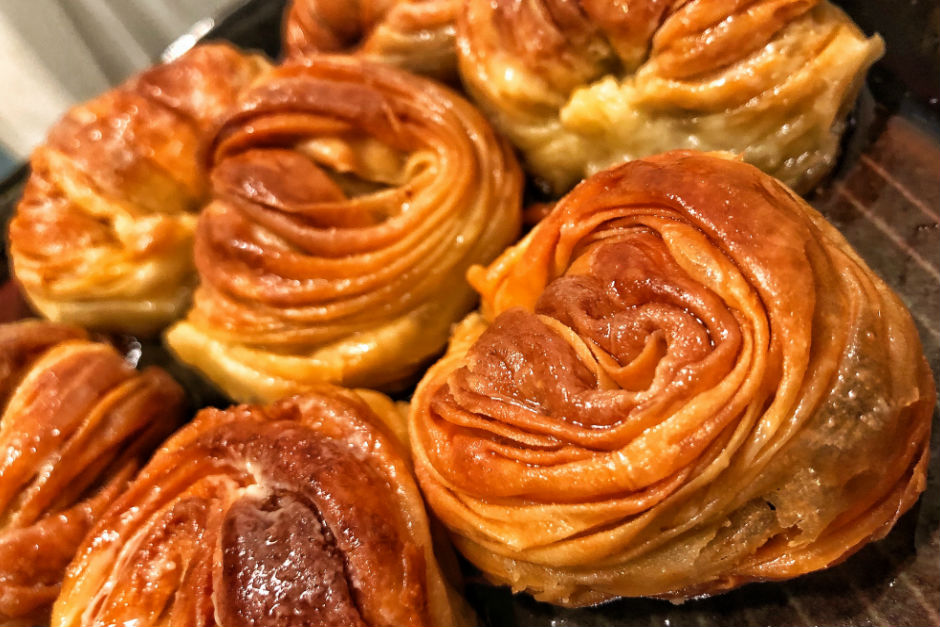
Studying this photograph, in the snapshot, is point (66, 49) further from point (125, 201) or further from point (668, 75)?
point (668, 75)

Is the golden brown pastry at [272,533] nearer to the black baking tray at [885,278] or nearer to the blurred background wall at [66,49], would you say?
the black baking tray at [885,278]

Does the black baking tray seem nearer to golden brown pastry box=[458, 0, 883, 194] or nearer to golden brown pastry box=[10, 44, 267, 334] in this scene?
golden brown pastry box=[458, 0, 883, 194]

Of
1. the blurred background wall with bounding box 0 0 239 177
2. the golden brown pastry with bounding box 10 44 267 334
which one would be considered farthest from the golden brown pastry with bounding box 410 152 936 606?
the blurred background wall with bounding box 0 0 239 177

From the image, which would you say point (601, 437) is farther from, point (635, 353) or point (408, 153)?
point (408, 153)

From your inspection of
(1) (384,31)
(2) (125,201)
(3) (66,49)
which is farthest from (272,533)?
(3) (66,49)

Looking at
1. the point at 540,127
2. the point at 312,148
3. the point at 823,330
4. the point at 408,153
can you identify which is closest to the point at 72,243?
the point at 312,148

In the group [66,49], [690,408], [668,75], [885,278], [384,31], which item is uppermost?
[66,49]
